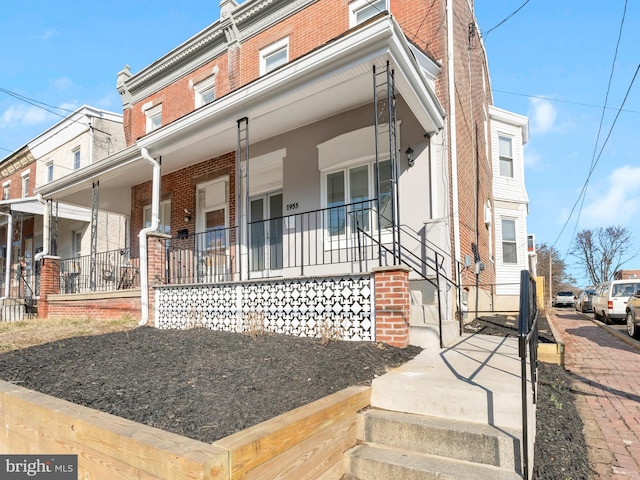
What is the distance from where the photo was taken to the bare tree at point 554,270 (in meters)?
52.1

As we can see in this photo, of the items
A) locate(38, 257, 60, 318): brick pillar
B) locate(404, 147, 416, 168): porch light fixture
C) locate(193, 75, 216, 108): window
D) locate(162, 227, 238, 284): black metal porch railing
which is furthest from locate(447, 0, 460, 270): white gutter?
locate(38, 257, 60, 318): brick pillar

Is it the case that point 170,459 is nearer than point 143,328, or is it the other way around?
point 170,459

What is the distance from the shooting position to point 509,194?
15867 millimetres

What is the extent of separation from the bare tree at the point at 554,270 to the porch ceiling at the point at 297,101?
49.8 meters

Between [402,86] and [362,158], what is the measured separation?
1933mm

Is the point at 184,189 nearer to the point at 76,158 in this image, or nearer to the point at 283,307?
the point at 283,307

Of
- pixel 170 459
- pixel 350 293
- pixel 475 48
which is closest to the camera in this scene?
pixel 170 459

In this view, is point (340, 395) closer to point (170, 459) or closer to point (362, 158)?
point (170, 459)

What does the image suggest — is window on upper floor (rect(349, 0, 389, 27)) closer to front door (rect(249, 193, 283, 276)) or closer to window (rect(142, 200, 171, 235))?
front door (rect(249, 193, 283, 276))

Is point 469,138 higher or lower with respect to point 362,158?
higher

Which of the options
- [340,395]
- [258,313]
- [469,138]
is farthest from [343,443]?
[469,138]

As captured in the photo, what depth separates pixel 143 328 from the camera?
7035 mm

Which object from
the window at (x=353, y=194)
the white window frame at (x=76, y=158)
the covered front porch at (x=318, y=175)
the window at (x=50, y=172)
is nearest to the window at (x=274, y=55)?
the covered front porch at (x=318, y=175)

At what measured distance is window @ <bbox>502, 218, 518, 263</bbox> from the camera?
14.9 metres
